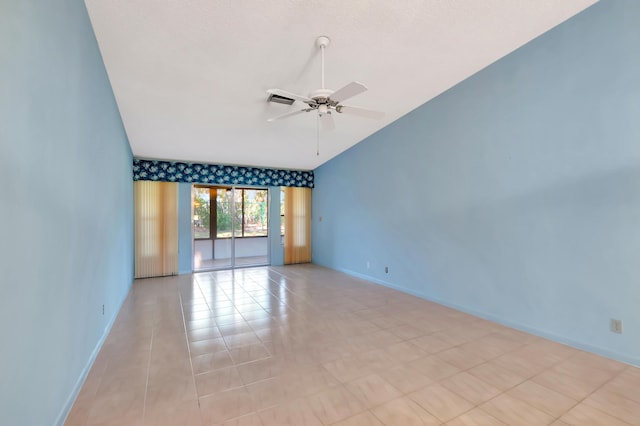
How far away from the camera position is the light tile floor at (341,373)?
1.88 meters

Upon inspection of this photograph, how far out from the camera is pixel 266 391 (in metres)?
2.12

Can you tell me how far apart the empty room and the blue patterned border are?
2.99 ft

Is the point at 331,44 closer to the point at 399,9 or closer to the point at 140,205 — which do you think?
the point at 399,9

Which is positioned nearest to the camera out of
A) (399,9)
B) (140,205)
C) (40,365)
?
(40,365)

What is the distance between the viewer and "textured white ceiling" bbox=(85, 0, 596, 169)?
2.38 m

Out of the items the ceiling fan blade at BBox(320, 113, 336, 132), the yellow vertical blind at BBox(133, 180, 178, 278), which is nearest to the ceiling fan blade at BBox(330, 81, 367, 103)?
the ceiling fan blade at BBox(320, 113, 336, 132)

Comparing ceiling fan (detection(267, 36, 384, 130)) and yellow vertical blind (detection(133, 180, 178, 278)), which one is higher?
ceiling fan (detection(267, 36, 384, 130))

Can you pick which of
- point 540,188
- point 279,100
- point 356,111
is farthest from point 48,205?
point 540,188

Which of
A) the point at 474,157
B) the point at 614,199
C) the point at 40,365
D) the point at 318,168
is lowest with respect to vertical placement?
the point at 40,365

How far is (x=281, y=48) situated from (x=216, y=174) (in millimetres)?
4223

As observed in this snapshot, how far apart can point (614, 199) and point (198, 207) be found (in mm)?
7278

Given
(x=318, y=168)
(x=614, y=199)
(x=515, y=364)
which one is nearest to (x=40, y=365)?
(x=515, y=364)

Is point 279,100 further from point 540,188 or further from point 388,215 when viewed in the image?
point 540,188

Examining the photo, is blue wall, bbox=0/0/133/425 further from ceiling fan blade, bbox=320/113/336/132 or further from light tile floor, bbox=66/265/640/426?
ceiling fan blade, bbox=320/113/336/132
